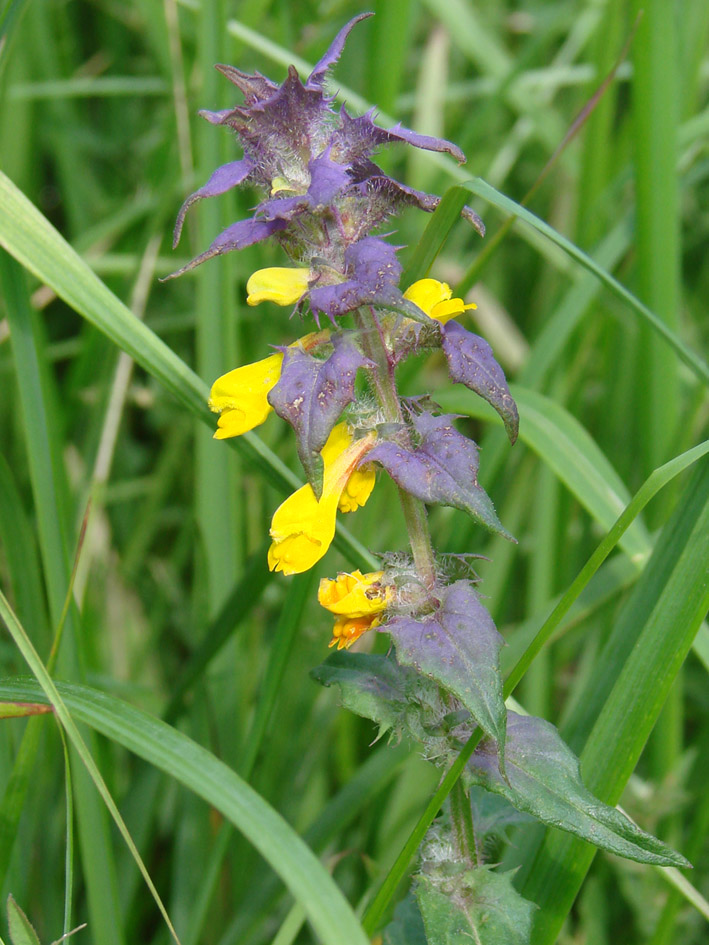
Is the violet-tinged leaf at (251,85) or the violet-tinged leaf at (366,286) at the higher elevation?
the violet-tinged leaf at (251,85)

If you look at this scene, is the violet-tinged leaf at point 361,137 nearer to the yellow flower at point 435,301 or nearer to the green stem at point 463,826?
the yellow flower at point 435,301

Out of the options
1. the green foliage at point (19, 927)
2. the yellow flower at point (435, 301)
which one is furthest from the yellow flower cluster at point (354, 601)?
the green foliage at point (19, 927)

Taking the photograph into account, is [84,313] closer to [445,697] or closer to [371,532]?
[445,697]

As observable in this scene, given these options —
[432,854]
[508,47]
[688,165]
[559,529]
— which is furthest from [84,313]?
[508,47]

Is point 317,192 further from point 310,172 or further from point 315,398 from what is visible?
point 315,398

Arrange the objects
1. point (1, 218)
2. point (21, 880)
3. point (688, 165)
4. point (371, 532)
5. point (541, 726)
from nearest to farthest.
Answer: point (541, 726) → point (1, 218) → point (21, 880) → point (371, 532) → point (688, 165)

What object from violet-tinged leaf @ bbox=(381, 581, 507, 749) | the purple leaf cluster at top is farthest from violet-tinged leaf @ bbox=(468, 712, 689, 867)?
the purple leaf cluster at top
